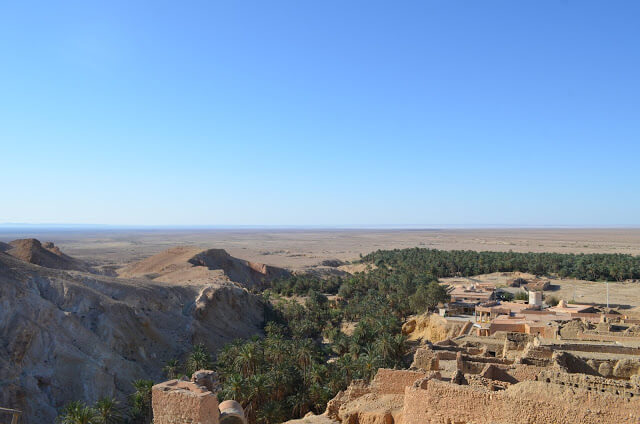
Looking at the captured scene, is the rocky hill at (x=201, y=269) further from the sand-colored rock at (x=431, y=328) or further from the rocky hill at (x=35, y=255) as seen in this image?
the sand-colored rock at (x=431, y=328)

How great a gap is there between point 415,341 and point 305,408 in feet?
43.6

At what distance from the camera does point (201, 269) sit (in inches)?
2298

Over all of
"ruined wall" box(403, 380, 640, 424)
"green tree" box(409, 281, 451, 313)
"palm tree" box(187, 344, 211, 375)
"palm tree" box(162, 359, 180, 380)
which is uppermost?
"ruined wall" box(403, 380, 640, 424)

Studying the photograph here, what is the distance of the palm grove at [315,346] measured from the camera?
73.4ft

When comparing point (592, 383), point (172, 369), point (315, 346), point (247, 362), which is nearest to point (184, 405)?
point (592, 383)

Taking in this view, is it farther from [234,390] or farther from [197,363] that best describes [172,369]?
[234,390]

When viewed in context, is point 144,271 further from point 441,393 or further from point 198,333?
point 441,393

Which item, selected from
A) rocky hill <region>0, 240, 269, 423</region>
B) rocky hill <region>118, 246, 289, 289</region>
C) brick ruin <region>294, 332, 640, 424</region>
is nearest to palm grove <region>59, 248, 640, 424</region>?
rocky hill <region>0, 240, 269, 423</region>

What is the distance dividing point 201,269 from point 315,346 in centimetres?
2982

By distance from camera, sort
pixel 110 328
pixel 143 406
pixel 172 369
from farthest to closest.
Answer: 1. pixel 110 328
2. pixel 172 369
3. pixel 143 406

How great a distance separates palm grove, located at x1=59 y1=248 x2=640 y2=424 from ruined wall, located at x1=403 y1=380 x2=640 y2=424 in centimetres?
1137

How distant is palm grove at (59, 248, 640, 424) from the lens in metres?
22.4

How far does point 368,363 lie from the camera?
958 inches

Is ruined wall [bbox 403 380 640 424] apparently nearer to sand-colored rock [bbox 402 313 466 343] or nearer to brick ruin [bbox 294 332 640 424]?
brick ruin [bbox 294 332 640 424]
